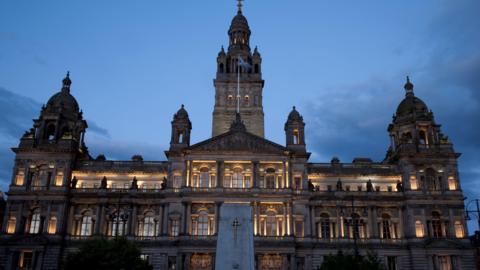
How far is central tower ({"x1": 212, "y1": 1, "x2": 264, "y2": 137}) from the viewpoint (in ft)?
275

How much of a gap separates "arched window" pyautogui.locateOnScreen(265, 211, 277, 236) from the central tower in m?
20.5

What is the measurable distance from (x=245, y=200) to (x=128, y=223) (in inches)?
666

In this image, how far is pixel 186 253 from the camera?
204 ft

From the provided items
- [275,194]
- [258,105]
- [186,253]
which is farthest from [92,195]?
[258,105]

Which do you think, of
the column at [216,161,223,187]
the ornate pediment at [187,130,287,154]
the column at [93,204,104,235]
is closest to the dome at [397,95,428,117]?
the ornate pediment at [187,130,287,154]

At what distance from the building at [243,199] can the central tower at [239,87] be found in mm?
13821

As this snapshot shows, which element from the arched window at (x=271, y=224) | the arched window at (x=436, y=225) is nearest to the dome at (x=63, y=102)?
the arched window at (x=271, y=224)

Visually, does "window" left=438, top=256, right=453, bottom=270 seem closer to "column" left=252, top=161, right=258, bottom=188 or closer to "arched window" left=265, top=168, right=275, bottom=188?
"arched window" left=265, top=168, right=275, bottom=188

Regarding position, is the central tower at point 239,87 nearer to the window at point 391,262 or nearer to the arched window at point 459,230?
the window at point 391,262

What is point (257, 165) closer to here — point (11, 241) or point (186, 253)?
point (186, 253)

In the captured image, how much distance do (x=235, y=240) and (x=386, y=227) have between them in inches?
1668

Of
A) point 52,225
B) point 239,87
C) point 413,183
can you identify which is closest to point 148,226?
point 52,225

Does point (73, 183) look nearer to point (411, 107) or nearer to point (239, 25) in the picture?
point (239, 25)

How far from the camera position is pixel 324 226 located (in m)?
67.3
